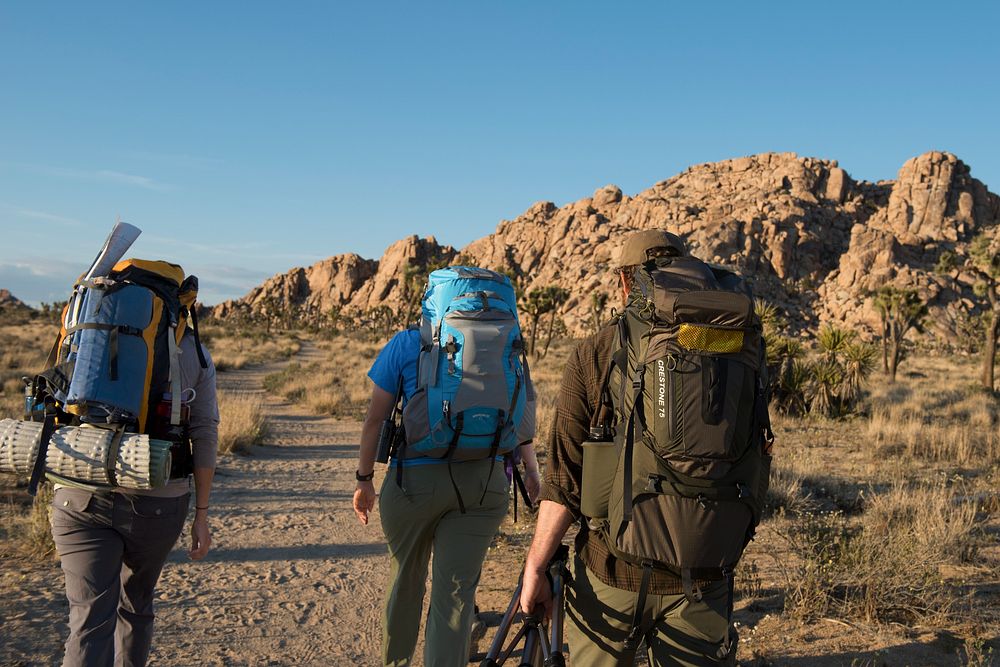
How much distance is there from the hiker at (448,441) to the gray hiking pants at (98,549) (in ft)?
3.00

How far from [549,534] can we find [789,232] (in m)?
98.3

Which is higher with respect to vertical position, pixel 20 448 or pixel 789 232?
pixel 789 232

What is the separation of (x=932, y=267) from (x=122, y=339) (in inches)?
4033

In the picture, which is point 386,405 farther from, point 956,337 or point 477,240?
point 477,240

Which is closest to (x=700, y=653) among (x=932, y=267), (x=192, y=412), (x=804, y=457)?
(x=192, y=412)

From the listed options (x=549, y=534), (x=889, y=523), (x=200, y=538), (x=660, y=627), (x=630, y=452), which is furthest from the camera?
(x=889, y=523)

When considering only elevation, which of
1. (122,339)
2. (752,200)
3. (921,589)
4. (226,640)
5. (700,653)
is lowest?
(226,640)

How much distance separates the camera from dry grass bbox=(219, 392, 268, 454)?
1007 cm

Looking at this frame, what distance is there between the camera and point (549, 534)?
2.15 meters

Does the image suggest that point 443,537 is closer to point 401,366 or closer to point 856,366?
point 401,366

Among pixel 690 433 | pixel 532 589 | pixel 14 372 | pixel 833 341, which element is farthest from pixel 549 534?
pixel 14 372

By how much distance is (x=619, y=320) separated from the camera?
6.89 feet

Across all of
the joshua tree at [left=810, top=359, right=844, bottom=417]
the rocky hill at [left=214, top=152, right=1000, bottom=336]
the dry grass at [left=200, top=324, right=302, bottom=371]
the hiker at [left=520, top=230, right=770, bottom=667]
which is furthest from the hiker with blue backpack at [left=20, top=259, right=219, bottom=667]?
the rocky hill at [left=214, top=152, right=1000, bottom=336]

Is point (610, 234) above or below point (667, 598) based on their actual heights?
above
